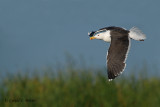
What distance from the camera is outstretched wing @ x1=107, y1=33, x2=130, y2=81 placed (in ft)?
28.2

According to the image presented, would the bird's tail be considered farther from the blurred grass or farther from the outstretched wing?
the blurred grass

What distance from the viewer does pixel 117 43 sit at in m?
9.54

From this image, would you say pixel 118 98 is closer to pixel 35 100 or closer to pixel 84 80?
pixel 84 80

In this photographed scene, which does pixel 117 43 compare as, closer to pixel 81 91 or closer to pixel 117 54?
pixel 117 54

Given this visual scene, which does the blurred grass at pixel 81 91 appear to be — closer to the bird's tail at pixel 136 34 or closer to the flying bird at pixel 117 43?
the flying bird at pixel 117 43

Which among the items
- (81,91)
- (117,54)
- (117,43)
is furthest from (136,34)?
(81,91)

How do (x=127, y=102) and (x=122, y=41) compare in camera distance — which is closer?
(x=127, y=102)

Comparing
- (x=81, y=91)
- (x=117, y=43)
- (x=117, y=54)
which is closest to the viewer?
(x=81, y=91)

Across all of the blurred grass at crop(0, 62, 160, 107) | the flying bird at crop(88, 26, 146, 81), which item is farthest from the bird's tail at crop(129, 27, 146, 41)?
the blurred grass at crop(0, 62, 160, 107)

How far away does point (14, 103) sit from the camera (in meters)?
6.69

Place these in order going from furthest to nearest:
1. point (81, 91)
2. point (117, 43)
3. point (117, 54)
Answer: point (117, 43) < point (117, 54) < point (81, 91)

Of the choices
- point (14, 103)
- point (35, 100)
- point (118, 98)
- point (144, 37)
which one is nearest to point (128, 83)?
point (118, 98)

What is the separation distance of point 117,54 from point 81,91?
112 inches

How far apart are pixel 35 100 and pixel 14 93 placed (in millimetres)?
752
